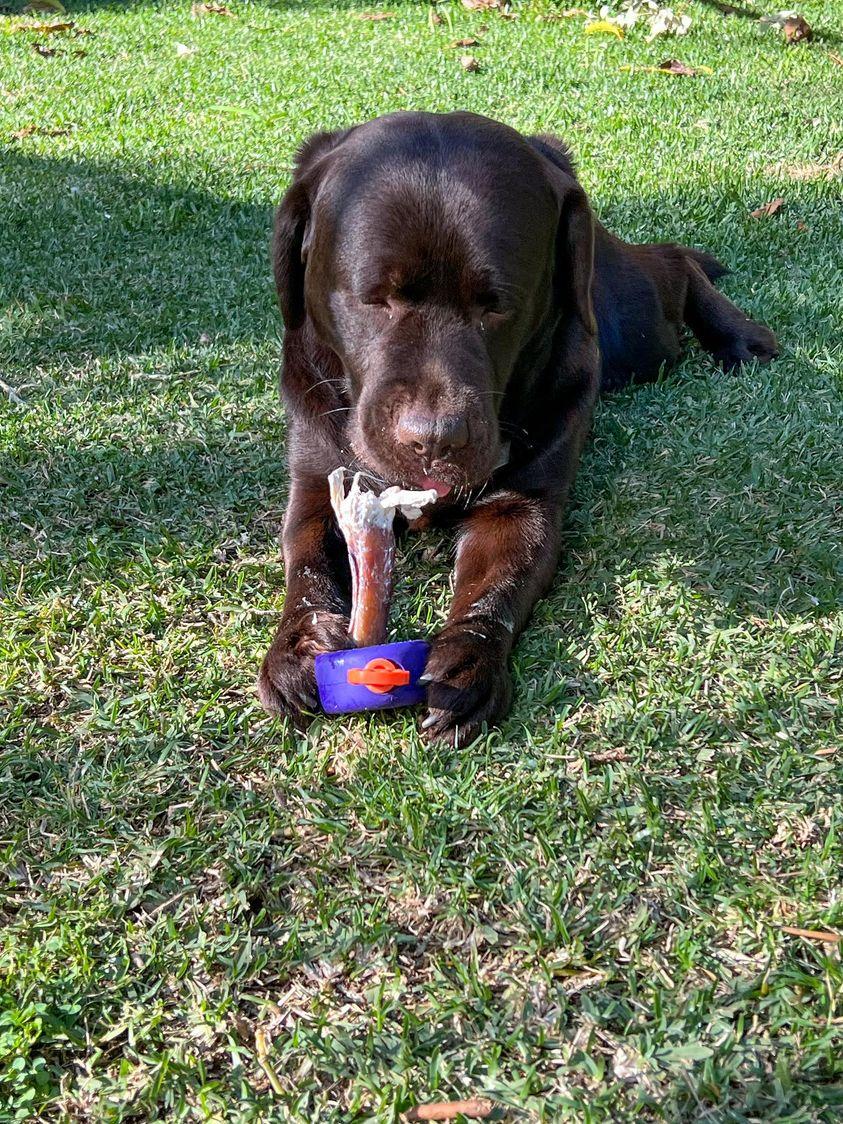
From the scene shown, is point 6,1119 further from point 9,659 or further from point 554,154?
point 554,154

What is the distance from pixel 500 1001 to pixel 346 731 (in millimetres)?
691

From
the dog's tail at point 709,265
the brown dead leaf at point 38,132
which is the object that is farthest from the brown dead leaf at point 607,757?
the brown dead leaf at point 38,132

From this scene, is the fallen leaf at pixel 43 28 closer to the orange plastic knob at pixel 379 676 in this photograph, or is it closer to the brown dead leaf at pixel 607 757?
the orange plastic knob at pixel 379 676

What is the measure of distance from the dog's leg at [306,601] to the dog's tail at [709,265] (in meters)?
2.28

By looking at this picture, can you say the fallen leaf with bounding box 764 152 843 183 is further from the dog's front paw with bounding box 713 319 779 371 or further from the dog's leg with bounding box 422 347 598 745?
the dog's leg with bounding box 422 347 598 745

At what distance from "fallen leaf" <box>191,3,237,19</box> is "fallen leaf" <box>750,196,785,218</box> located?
6.46 metres

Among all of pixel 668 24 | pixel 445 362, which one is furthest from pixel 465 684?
pixel 668 24

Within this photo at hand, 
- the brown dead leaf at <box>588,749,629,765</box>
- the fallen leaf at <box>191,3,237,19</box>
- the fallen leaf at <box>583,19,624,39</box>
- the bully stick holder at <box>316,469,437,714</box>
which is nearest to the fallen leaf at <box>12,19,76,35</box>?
the fallen leaf at <box>191,3,237,19</box>

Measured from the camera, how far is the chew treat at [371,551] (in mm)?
2336

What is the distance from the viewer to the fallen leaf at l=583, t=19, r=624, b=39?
27.3ft

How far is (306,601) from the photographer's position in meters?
2.44

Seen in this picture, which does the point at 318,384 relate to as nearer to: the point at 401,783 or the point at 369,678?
the point at 369,678

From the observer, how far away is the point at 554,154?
9.97ft

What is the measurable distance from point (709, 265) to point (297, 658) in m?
2.90
